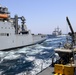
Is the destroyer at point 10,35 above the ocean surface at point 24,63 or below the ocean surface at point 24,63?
above

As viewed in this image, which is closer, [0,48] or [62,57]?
[62,57]

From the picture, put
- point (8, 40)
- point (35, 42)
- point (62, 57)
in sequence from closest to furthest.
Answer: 1. point (62, 57)
2. point (8, 40)
3. point (35, 42)

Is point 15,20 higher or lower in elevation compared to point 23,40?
higher

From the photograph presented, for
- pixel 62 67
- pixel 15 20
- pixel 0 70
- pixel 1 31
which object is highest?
pixel 15 20

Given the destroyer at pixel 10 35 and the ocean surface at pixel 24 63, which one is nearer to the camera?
the ocean surface at pixel 24 63

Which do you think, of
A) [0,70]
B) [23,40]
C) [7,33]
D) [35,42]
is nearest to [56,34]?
[35,42]

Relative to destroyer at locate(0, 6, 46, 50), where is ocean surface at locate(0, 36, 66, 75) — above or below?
below

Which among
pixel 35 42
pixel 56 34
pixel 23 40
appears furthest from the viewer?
pixel 56 34

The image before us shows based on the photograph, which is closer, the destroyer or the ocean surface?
the ocean surface

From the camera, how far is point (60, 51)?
53.8 feet

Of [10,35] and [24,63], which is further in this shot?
[10,35]

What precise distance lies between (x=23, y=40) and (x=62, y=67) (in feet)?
147

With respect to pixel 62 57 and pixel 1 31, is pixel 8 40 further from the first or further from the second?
pixel 62 57

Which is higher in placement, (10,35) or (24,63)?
(10,35)
